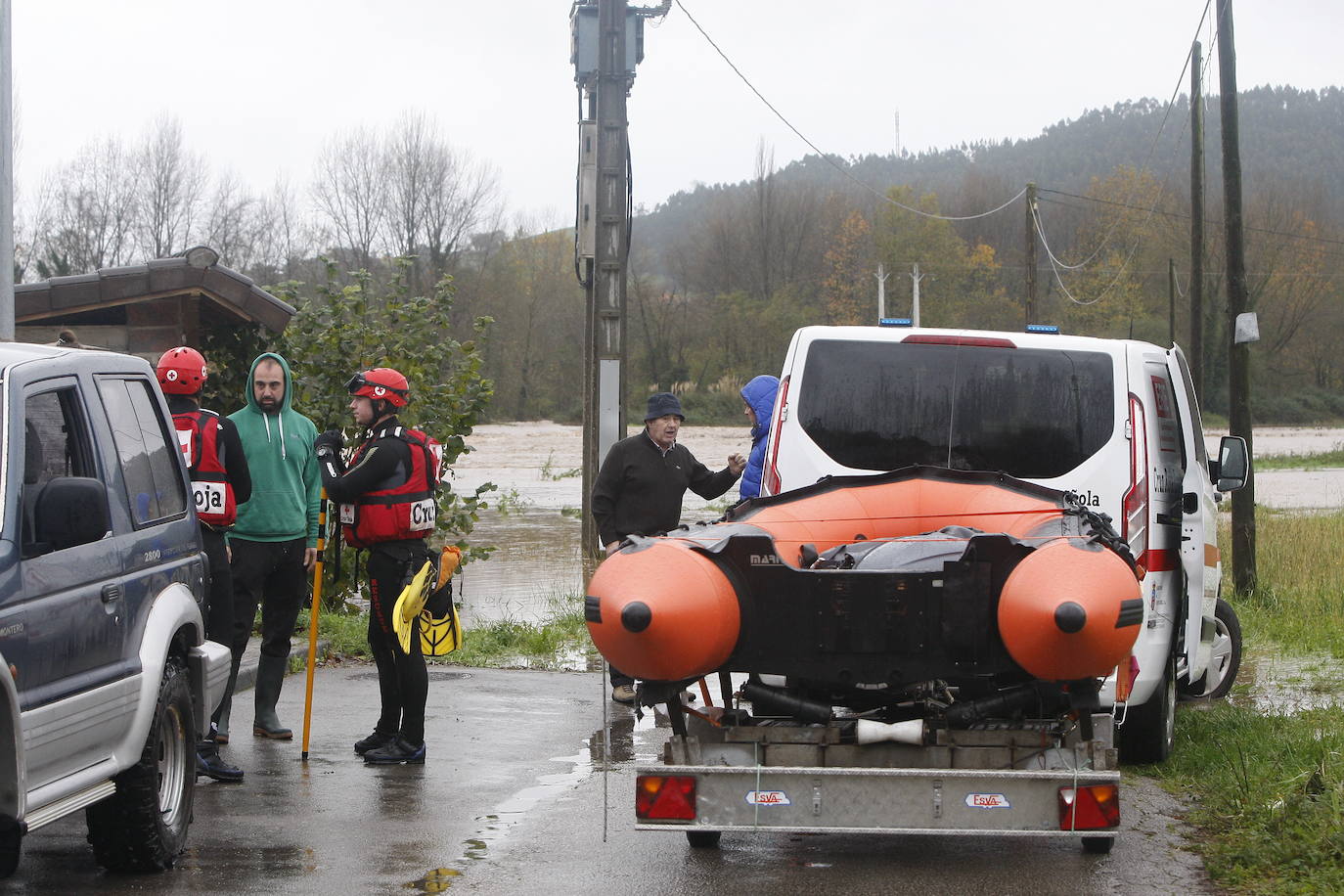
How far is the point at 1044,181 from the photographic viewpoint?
100500 mm

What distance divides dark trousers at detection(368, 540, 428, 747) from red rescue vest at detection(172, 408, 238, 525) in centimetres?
77

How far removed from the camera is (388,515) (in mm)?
7957

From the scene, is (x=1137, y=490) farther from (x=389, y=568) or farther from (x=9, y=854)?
(x=9, y=854)

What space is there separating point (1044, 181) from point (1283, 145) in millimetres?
17587

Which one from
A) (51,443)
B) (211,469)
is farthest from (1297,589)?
(51,443)

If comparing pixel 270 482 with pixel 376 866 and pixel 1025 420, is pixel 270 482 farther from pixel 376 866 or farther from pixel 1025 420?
pixel 1025 420

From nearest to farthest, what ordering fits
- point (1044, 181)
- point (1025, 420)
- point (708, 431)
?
point (1025, 420)
point (708, 431)
point (1044, 181)

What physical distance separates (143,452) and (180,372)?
1.61m

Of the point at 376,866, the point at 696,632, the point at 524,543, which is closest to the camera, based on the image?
the point at 696,632

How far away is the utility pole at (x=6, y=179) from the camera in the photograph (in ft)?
34.6

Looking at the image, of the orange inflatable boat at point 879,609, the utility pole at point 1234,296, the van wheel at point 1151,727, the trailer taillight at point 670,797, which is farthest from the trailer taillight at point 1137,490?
the utility pole at point 1234,296

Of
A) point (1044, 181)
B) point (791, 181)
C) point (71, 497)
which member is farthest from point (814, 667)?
point (1044, 181)

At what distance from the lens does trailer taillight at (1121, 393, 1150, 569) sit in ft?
23.5

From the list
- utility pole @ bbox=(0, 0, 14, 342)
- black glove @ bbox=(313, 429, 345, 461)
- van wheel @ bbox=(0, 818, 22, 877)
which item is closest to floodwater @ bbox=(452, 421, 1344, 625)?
utility pole @ bbox=(0, 0, 14, 342)
